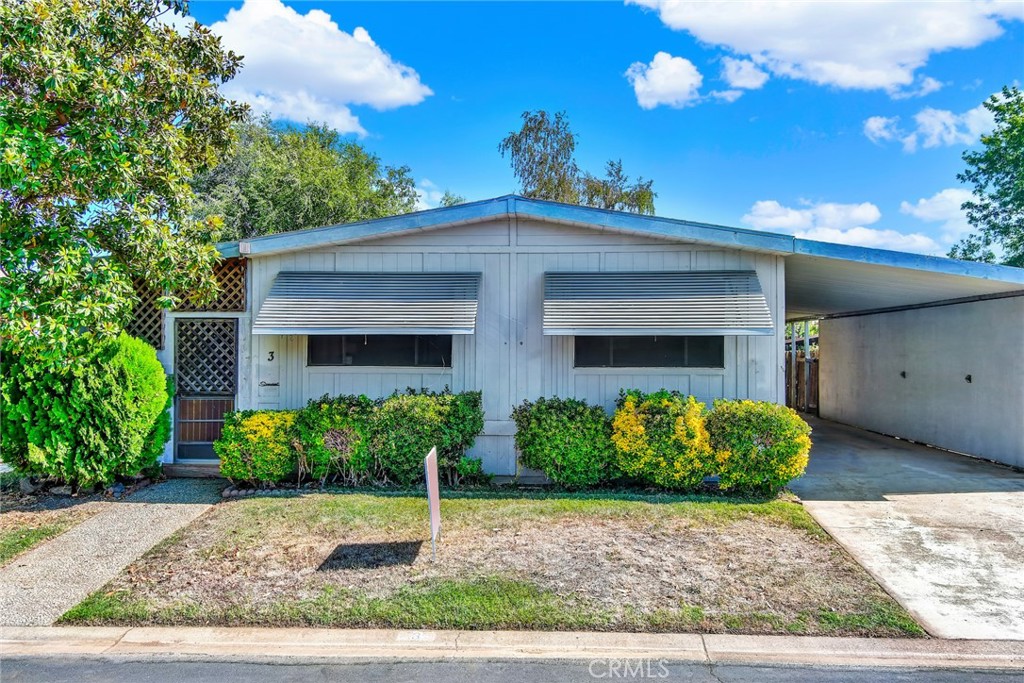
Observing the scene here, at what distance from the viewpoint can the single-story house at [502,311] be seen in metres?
6.71

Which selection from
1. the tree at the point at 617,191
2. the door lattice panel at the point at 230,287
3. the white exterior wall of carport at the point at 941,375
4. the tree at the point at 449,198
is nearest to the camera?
the door lattice panel at the point at 230,287

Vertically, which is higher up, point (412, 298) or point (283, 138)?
point (283, 138)

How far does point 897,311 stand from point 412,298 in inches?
384

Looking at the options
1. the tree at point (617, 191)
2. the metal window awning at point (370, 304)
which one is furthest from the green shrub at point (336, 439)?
the tree at point (617, 191)

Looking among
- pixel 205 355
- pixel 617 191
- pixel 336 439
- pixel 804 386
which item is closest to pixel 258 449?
pixel 336 439

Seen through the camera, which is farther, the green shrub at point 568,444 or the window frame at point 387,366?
the window frame at point 387,366

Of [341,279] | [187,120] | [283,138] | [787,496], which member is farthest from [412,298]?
[283,138]

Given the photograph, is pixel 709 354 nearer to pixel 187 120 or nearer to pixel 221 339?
pixel 221 339

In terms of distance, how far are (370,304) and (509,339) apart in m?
1.81

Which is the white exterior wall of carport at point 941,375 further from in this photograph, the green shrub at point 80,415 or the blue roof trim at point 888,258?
the green shrub at point 80,415

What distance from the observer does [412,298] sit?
693 centimetres

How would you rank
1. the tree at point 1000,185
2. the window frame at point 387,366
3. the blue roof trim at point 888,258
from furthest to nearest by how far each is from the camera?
the tree at point 1000,185 < the window frame at point 387,366 < the blue roof trim at point 888,258

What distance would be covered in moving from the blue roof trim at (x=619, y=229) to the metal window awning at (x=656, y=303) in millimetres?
480

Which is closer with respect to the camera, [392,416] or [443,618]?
[443,618]
